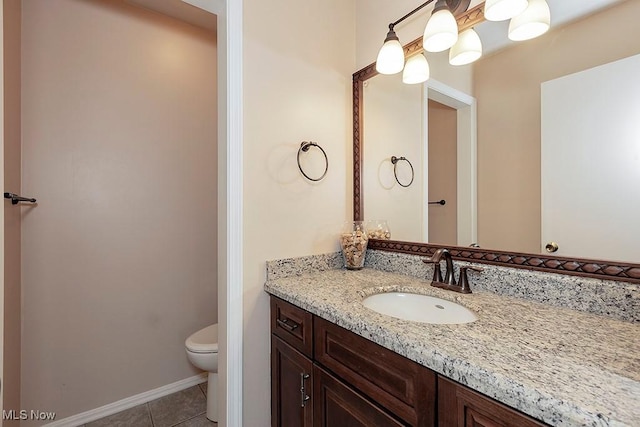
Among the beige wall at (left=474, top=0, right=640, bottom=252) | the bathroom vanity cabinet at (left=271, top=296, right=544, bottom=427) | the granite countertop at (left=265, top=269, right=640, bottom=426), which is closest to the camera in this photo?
the granite countertop at (left=265, top=269, right=640, bottom=426)

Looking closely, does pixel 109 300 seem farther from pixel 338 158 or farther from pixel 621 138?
pixel 621 138

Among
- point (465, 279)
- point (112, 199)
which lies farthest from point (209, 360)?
point (465, 279)

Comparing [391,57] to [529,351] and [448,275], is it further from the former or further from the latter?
[529,351]

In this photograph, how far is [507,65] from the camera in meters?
1.08

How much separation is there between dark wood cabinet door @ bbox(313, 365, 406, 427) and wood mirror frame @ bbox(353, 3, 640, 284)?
0.67 m

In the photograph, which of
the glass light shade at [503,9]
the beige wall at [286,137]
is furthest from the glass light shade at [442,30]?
the beige wall at [286,137]

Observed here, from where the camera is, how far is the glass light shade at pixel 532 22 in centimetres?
94

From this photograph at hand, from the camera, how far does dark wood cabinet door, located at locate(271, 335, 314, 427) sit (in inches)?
40.1

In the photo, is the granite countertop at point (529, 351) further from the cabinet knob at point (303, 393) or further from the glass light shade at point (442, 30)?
the glass light shade at point (442, 30)

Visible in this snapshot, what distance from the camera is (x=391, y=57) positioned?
50.7 inches

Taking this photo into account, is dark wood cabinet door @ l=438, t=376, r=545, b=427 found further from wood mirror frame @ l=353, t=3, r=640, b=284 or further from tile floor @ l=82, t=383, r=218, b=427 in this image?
tile floor @ l=82, t=383, r=218, b=427

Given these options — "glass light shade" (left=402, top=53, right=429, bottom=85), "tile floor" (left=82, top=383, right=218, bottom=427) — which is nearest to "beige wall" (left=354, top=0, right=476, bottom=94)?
"glass light shade" (left=402, top=53, right=429, bottom=85)

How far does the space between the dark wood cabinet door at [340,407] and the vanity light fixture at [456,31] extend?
50.6 inches

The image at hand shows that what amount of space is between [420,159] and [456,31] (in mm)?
541
